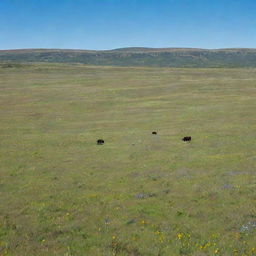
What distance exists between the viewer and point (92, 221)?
16750 millimetres

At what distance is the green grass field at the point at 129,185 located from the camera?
47.9ft

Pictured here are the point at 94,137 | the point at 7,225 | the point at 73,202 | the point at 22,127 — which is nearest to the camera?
the point at 7,225

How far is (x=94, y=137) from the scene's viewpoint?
38.0 m

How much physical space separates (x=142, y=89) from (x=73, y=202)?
6759 cm

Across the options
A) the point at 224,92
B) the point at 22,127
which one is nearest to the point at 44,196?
the point at 22,127

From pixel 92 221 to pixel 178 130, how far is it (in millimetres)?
25228

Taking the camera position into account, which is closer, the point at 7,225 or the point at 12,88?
the point at 7,225

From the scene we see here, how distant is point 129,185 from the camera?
2209 cm

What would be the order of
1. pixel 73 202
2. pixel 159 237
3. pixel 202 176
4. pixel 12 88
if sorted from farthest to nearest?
pixel 12 88 → pixel 202 176 → pixel 73 202 → pixel 159 237

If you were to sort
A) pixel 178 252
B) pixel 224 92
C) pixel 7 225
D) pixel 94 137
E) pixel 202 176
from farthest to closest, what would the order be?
1. pixel 224 92
2. pixel 94 137
3. pixel 202 176
4. pixel 7 225
5. pixel 178 252

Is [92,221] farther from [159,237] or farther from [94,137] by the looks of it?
[94,137]

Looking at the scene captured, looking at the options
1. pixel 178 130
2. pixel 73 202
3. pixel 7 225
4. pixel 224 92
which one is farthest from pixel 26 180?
pixel 224 92

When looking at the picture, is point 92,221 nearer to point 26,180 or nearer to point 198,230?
point 198,230

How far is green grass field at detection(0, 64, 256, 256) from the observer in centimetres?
1460
